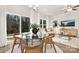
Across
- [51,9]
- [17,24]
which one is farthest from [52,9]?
[17,24]

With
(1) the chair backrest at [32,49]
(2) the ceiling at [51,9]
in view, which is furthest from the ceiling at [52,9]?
(1) the chair backrest at [32,49]

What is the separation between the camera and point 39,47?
268 centimetres

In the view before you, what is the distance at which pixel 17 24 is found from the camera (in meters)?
2.74

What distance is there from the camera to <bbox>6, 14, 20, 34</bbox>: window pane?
2654 mm

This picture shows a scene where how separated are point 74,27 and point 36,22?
2.96 ft

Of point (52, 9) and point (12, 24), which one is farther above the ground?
point (52, 9)

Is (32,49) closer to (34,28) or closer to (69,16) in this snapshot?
(34,28)

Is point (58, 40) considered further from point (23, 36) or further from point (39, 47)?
point (23, 36)

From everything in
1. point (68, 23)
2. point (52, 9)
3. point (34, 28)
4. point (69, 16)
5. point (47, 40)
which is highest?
point (52, 9)

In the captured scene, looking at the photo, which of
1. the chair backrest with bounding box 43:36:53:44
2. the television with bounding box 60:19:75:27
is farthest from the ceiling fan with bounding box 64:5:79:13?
the chair backrest with bounding box 43:36:53:44

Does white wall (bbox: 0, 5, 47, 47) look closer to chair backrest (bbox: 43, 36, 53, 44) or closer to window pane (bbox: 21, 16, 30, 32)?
window pane (bbox: 21, 16, 30, 32)

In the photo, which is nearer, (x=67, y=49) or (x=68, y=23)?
(x=67, y=49)

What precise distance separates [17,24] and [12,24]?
12cm
